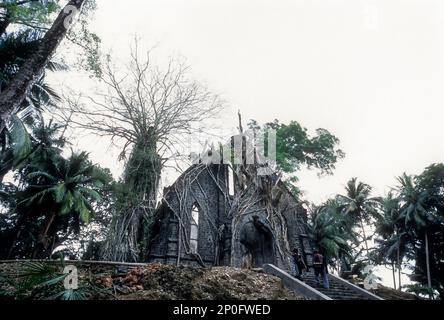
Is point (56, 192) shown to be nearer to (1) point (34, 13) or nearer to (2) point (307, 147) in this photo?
(1) point (34, 13)

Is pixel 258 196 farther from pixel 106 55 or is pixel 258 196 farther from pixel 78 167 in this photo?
pixel 78 167

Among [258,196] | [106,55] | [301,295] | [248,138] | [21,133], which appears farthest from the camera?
[248,138]

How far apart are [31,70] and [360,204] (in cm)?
3149

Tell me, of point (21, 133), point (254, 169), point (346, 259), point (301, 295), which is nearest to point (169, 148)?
point (254, 169)

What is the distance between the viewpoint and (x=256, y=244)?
17.7 m

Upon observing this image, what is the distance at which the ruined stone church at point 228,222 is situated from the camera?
14984 millimetres

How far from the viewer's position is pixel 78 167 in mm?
18984

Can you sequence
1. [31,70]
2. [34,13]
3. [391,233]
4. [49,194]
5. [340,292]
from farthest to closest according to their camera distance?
1. [391,233]
2. [49,194]
3. [340,292]
4. [34,13]
5. [31,70]

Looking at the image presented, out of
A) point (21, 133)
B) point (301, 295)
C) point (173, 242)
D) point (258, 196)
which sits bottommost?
point (301, 295)

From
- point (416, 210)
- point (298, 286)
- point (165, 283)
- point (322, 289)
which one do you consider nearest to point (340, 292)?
point (322, 289)

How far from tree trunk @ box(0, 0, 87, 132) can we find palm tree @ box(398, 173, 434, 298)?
96.0 feet

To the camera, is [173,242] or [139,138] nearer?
[139,138]

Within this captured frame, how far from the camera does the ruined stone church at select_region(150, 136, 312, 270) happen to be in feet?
49.2
